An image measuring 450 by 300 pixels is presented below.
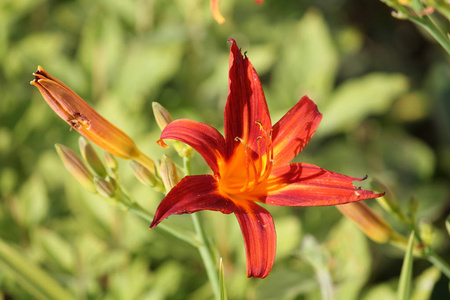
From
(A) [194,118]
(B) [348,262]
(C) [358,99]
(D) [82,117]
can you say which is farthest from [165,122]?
(C) [358,99]

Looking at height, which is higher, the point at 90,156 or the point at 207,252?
the point at 90,156

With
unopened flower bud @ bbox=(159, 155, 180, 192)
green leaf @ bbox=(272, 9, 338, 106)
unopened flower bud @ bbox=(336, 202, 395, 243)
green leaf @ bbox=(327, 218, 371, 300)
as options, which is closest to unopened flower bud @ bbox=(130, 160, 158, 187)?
unopened flower bud @ bbox=(159, 155, 180, 192)

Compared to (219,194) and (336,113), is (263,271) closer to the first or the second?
(219,194)

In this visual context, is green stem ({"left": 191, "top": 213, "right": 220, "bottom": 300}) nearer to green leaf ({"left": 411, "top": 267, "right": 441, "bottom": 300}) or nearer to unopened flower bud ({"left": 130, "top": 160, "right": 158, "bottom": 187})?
unopened flower bud ({"left": 130, "top": 160, "right": 158, "bottom": 187})

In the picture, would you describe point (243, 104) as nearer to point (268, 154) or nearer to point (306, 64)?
point (268, 154)

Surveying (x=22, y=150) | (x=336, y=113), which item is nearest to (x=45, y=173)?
(x=22, y=150)

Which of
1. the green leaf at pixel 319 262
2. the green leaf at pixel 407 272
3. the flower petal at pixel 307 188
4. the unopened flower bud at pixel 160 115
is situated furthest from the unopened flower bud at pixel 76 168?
the green leaf at pixel 407 272
